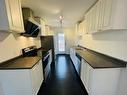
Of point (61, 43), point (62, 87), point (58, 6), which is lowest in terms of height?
point (62, 87)

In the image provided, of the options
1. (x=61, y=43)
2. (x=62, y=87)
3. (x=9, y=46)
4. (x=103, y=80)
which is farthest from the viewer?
(x=61, y=43)

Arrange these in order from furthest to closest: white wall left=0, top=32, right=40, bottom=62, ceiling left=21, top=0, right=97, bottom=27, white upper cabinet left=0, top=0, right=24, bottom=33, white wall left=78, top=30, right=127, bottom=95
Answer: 1. ceiling left=21, top=0, right=97, bottom=27
2. white wall left=0, top=32, right=40, bottom=62
3. white wall left=78, top=30, right=127, bottom=95
4. white upper cabinet left=0, top=0, right=24, bottom=33

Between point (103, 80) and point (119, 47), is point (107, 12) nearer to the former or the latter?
point (119, 47)

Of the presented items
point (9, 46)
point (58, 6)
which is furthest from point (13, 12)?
point (58, 6)

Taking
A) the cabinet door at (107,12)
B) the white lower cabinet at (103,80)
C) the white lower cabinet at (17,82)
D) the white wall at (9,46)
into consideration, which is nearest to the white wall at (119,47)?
the white lower cabinet at (103,80)

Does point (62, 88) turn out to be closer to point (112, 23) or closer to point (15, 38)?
point (15, 38)

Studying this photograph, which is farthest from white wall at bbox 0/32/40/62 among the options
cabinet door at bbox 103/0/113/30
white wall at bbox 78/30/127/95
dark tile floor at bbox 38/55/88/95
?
white wall at bbox 78/30/127/95

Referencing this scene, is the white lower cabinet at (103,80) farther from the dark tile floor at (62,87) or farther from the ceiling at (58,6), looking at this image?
the ceiling at (58,6)

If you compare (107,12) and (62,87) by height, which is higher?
(107,12)

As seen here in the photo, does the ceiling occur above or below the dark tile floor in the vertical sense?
above

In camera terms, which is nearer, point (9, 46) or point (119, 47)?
point (119, 47)

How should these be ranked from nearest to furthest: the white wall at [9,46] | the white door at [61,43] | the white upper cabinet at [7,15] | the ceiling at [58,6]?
1. the white upper cabinet at [7,15]
2. the white wall at [9,46]
3. the ceiling at [58,6]
4. the white door at [61,43]

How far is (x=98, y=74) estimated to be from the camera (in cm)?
164

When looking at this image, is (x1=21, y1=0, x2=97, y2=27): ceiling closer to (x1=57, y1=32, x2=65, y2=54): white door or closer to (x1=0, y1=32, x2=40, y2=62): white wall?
(x1=0, y1=32, x2=40, y2=62): white wall
